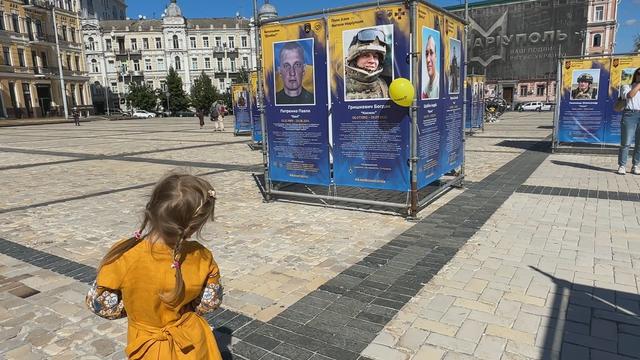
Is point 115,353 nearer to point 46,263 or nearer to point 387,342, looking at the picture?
point 387,342

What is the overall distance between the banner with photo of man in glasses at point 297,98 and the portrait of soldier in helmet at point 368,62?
1.51ft

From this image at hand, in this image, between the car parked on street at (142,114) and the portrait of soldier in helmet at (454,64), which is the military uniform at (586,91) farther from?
the car parked on street at (142,114)

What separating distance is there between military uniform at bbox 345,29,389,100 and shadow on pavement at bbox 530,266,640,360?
11.5 feet

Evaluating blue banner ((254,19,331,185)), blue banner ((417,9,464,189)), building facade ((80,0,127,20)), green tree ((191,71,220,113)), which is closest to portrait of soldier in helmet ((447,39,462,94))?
blue banner ((417,9,464,189))

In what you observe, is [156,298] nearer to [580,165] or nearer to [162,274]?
[162,274]

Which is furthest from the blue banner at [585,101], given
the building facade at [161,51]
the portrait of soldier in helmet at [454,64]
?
the building facade at [161,51]

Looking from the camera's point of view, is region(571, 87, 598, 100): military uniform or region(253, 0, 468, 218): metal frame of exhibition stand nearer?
region(253, 0, 468, 218): metal frame of exhibition stand

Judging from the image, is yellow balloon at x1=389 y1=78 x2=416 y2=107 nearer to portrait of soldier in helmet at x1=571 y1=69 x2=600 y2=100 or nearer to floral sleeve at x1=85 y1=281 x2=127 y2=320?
floral sleeve at x1=85 y1=281 x2=127 y2=320

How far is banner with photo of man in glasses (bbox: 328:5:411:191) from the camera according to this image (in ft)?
20.3

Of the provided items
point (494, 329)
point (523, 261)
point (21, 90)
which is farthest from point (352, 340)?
point (21, 90)

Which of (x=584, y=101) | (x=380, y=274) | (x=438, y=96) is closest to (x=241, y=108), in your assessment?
(x=584, y=101)

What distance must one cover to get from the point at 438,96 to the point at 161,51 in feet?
298

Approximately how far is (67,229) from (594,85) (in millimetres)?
13264

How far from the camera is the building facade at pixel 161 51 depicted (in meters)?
86.2
